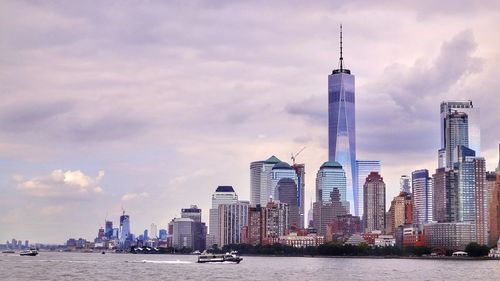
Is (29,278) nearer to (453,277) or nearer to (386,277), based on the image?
(386,277)

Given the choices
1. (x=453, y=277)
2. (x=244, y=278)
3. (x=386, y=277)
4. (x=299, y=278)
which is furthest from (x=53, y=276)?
(x=453, y=277)

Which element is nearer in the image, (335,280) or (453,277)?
(335,280)

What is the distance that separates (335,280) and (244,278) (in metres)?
15.8

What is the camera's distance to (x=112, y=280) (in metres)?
139

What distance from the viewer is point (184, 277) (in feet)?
493

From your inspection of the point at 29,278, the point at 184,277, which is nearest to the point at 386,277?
the point at 184,277

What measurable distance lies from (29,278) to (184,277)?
26295 millimetres

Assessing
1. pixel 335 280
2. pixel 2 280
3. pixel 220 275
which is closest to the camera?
pixel 2 280

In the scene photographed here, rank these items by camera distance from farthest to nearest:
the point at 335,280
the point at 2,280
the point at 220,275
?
the point at 220,275, the point at 335,280, the point at 2,280

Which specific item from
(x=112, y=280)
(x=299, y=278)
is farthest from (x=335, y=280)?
(x=112, y=280)

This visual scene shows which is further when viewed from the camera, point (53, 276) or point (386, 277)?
point (386, 277)

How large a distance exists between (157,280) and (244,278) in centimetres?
1655

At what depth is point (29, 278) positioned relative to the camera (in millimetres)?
142625

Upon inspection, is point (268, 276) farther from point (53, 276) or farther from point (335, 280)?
point (53, 276)
